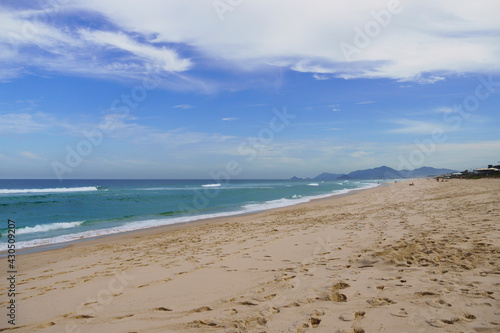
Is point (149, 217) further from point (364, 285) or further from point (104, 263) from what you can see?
point (364, 285)

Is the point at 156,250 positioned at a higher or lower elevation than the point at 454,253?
lower

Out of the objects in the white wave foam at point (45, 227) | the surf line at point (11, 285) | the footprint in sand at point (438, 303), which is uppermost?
the footprint in sand at point (438, 303)

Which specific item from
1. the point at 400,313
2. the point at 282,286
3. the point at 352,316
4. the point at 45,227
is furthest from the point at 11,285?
the point at 45,227

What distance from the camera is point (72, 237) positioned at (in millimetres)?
13016

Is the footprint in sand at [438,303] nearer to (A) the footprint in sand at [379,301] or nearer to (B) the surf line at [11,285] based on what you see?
(A) the footprint in sand at [379,301]

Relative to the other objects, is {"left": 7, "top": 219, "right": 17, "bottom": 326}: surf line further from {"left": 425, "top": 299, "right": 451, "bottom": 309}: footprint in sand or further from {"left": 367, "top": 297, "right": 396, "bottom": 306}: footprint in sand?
{"left": 425, "top": 299, "right": 451, "bottom": 309}: footprint in sand

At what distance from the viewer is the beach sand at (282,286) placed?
368 centimetres

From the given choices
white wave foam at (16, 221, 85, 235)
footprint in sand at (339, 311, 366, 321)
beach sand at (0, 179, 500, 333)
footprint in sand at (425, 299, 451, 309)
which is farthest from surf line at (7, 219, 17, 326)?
footprint in sand at (425, 299, 451, 309)

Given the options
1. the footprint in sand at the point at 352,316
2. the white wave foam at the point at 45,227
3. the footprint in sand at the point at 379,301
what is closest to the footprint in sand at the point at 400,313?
the footprint in sand at the point at 379,301

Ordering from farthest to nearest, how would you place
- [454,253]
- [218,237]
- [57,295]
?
1. [218,237]
2. [454,253]
3. [57,295]

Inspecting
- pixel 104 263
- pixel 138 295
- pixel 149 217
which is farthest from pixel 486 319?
pixel 149 217

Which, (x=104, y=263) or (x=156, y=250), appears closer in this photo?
(x=104, y=263)

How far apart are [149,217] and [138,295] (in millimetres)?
15487

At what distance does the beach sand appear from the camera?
368 cm
